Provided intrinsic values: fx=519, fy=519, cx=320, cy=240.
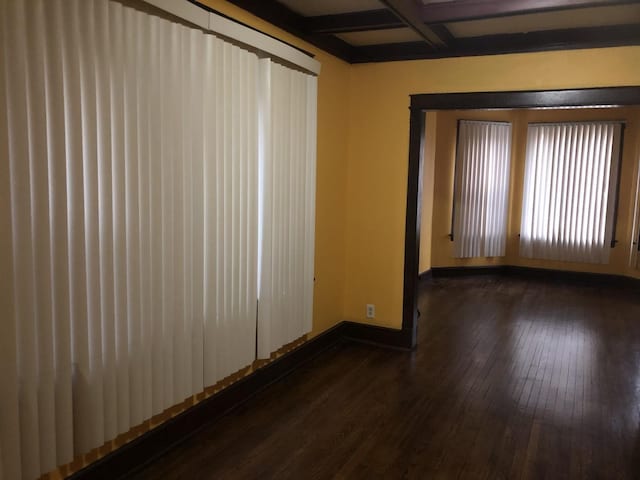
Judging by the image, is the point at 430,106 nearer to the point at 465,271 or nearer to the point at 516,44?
the point at 516,44

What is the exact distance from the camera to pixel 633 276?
274 inches

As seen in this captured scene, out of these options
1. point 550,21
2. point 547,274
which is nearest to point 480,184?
point 547,274

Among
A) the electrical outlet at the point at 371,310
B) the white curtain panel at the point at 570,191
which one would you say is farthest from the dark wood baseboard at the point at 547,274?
the electrical outlet at the point at 371,310

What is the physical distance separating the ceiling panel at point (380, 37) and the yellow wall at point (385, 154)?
0.23 m

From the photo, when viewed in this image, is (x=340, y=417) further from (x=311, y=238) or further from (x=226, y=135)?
(x=226, y=135)

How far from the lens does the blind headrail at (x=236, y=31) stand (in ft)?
8.04

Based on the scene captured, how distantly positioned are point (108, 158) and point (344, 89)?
2.66 metres

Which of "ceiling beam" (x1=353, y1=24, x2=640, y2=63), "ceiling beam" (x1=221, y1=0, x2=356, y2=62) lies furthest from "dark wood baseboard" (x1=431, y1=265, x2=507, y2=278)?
"ceiling beam" (x1=221, y1=0, x2=356, y2=62)

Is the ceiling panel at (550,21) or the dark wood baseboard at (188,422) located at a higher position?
the ceiling panel at (550,21)

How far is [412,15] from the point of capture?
315 centimetres

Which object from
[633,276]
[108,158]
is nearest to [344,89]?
[108,158]

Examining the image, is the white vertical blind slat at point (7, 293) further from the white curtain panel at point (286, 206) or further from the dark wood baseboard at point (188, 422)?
the white curtain panel at point (286, 206)

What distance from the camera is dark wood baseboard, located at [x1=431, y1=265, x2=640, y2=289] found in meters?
7.14

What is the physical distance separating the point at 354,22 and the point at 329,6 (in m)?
0.23
